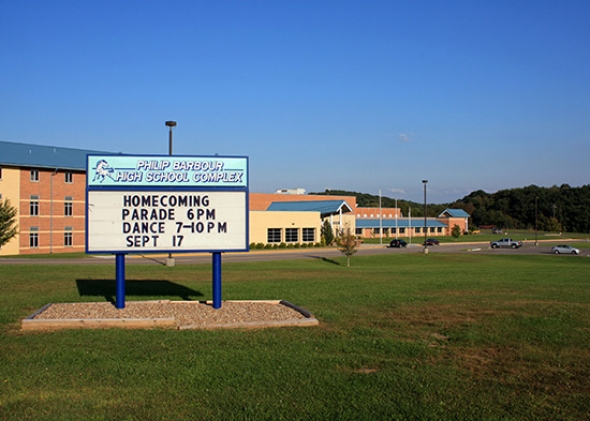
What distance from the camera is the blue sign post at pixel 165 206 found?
13.4 metres

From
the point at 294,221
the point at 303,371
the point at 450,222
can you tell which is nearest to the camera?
the point at 303,371

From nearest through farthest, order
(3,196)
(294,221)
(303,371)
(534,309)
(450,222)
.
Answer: (303,371) < (534,309) < (3,196) < (294,221) < (450,222)

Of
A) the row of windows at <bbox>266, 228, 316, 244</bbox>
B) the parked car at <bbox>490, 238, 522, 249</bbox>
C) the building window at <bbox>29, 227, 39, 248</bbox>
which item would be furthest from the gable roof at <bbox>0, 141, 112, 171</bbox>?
the parked car at <bbox>490, 238, 522, 249</bbox>

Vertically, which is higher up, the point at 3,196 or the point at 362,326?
the point at 3,196

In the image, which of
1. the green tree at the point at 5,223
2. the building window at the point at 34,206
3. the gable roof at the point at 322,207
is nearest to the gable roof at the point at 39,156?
the building window at the point at 34,206

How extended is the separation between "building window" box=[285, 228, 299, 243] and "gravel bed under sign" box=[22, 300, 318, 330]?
54.3m

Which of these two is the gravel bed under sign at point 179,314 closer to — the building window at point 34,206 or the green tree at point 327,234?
the building window at point 34,206

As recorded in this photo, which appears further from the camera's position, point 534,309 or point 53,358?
point 534,309

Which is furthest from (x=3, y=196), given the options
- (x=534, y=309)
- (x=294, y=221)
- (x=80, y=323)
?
(x=534, y=309)

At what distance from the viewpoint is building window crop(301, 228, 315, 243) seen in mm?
70312

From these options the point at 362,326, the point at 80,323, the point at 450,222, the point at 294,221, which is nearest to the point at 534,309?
the point at 362,326

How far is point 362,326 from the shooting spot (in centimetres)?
1126

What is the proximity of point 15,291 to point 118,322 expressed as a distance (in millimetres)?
7618

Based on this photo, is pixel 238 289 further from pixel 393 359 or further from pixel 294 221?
pixel 294 221
